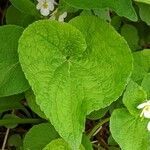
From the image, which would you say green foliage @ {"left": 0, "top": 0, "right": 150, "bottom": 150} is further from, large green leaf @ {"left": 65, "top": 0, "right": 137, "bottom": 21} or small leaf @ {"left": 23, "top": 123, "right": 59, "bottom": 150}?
small leaf @ {"left": 23, "top": 123, "right": 59, "bottom": 150}

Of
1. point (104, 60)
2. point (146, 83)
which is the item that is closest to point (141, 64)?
point (146, 83)

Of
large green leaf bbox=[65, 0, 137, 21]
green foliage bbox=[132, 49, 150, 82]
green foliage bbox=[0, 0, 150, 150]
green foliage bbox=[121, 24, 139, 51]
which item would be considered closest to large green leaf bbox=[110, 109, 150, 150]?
green foliage bbox=[0, 0, 150, 150]

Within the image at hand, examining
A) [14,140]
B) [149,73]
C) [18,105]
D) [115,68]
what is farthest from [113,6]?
[14,140]

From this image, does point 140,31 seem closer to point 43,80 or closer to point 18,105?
point 18,105

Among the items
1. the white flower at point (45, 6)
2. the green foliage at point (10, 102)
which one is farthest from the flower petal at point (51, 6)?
the green foliage at point (10, 102)

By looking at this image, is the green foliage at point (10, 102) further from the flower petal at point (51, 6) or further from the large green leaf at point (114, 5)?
the large green leaf at point (114, 5)

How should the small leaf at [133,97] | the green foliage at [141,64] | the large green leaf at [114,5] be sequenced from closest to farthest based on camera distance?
1. the large green leaf at [114,5]
2. the small leaf at [133,97]
3. the green foliage at [141,64]

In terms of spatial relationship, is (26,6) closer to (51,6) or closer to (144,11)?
(51,6)
